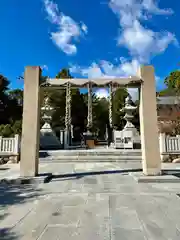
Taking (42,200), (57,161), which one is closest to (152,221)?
(42,200)

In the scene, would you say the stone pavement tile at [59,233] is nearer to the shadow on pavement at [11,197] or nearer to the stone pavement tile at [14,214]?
A: the shadow on pavement at [11,197]

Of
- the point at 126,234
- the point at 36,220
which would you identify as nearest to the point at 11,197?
the point at 36,220

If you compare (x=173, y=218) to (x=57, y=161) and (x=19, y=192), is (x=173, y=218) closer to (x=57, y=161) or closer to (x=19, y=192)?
(x=19, y=192)

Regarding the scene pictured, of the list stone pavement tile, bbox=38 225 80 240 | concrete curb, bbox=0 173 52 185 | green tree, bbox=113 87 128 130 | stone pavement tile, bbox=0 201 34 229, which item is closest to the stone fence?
concrete curb, bbox=0 173 52 185

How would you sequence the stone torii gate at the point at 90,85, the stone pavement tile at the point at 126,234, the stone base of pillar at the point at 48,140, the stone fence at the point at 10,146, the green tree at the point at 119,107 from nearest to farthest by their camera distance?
the stone pavement tile at the point at 126,234
the stone torii gate at the point at 90,85
the stone fence at the point at 10,146
the stone base of pillar at the point at 48,140
the green tree at the point at 119,107

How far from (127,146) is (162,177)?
741 cm

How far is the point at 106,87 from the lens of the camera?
564cm

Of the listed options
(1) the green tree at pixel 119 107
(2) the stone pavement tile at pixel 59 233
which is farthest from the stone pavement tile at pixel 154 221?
(1) the green tree at pixel 119 107

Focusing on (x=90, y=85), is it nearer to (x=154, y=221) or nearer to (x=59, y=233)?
(x=154, y=221)

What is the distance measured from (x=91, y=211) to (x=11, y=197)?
177cm

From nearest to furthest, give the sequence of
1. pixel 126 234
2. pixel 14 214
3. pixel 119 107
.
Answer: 1. pixel 126 234
2. pixel 14 214
3. pixel 119 107

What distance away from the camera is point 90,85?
546 centimetres

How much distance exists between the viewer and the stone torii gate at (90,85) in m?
5.11

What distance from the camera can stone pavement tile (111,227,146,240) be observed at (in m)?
2.09
